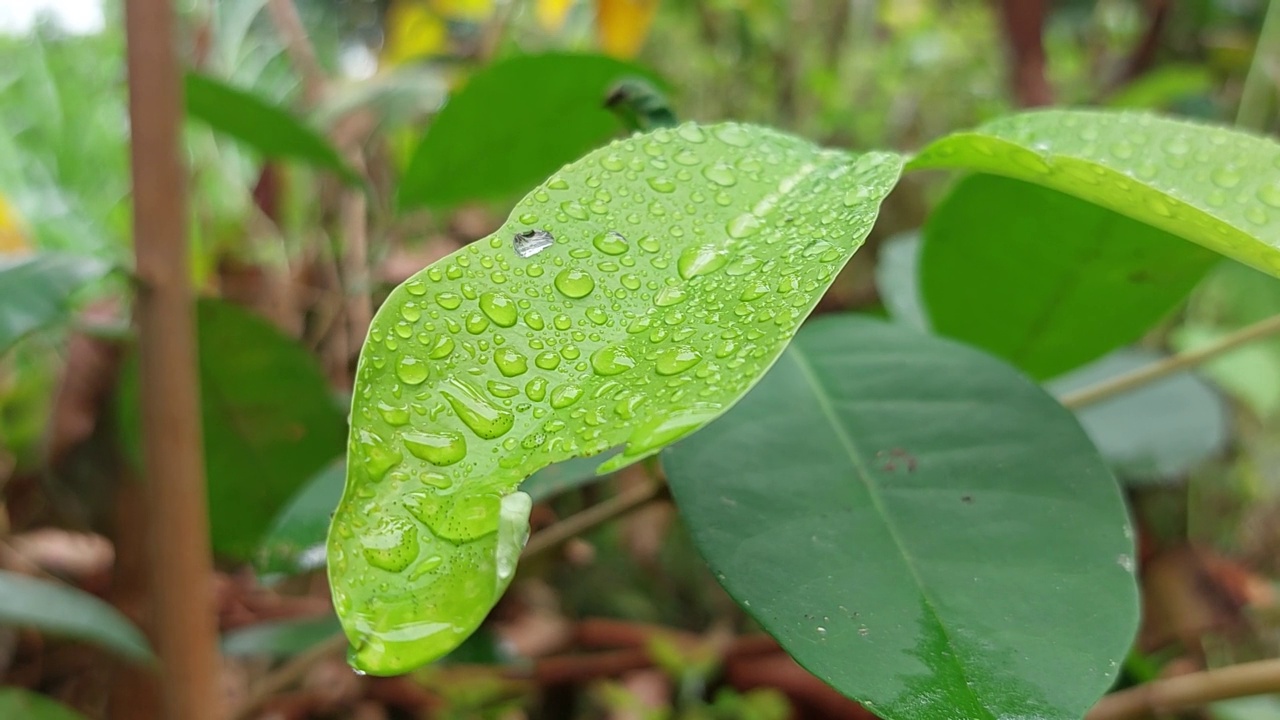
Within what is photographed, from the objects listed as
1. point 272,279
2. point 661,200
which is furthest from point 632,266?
point 272,279

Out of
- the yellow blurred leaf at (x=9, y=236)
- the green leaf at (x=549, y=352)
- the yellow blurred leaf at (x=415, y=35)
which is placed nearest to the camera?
the green leaf at (x=549, y=352)

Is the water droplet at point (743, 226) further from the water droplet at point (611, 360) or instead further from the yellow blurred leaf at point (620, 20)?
the yellow blurred leaf at point (620, 20)

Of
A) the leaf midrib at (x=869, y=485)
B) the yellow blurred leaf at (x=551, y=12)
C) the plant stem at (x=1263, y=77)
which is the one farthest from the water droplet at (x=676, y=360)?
the plant stem at (x=1263, y=77)

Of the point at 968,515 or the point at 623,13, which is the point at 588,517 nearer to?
the point at 968,515

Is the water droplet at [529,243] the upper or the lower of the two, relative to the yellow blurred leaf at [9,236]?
upper

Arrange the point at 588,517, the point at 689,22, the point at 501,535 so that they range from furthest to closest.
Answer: the point at 689,22, the point at 588,517, the point at 501,535

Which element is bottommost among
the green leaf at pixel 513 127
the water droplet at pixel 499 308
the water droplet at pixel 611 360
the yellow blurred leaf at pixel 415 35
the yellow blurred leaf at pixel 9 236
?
the yellow blurred leaf at pixel 9 236

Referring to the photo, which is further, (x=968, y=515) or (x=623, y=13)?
(x=623, y=13)
